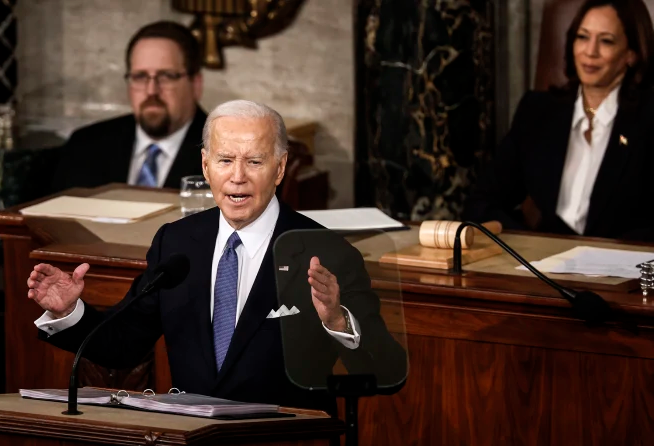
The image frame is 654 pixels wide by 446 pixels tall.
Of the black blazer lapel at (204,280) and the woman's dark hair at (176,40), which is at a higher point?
the woman's dark hair at (176,40)

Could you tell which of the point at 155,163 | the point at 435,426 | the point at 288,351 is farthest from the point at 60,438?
the point at 155,163

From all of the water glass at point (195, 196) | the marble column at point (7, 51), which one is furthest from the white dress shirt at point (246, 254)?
the marble column at point (7, 51)

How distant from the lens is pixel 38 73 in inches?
306

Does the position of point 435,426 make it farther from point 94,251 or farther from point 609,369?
point 94,251

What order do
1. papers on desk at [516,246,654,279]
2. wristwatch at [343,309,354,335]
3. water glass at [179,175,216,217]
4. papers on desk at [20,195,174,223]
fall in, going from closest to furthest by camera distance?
wristwatch at [343,309,354,335], papers on desk at [516,246,654,279], water glass at [179,175,216,217], papers on desk at [20,195,174,223]

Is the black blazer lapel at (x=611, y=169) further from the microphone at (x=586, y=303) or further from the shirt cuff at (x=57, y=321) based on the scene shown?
the shirt cuff at (x=57, y=321)

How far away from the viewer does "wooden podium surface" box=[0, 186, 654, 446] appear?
3.44 metres

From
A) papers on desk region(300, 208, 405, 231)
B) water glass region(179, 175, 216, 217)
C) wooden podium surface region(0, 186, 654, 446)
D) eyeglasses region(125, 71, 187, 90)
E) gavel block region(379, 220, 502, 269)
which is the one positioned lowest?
wooden podium surface region(0, 186, 654, 446)

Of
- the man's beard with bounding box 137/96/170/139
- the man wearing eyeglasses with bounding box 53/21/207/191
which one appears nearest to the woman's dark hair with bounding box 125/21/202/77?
the man wearing eyeglasses with bounding box 53/21/207/191

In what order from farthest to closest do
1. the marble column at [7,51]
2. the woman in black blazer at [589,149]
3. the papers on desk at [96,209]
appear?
1. the marble column at [7,51]
2. the woman in black blazer at [589,149]
3. the papers on desk at [96,209]

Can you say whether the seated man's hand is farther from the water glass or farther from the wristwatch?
the water glass

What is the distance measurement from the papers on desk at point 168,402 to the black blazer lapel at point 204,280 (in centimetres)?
31

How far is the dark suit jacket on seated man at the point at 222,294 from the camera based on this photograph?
9.77 feet

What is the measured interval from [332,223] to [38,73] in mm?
4091
